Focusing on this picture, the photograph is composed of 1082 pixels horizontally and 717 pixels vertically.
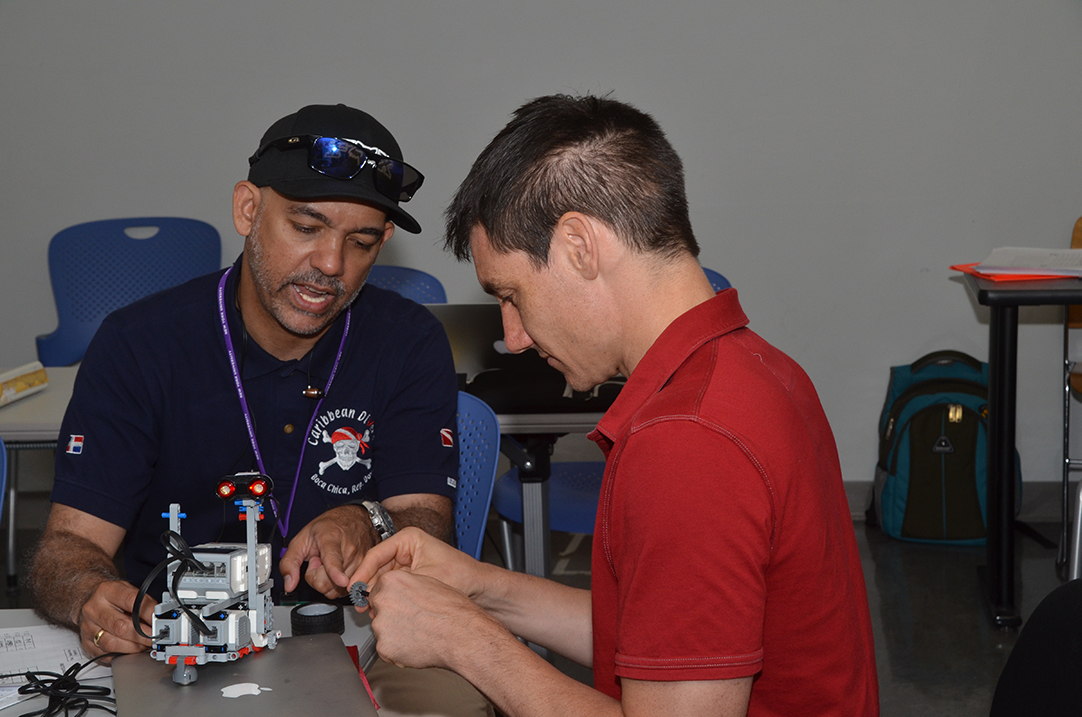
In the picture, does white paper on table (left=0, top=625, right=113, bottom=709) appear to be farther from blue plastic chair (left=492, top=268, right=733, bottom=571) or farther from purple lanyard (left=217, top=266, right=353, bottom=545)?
blue plastic chair (left=492, top=268, right=733, bottom=571)

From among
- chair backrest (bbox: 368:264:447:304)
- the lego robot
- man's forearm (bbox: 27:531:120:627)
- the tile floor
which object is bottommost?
the tile floor

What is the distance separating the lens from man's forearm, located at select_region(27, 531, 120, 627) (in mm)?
1421

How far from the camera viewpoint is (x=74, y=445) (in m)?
1.70

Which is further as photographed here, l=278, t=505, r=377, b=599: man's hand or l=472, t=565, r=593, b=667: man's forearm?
l=278, t=505, r=377, b=599: man's hand

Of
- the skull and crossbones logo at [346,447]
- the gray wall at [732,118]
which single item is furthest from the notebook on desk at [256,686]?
the gray wall at [732,118]

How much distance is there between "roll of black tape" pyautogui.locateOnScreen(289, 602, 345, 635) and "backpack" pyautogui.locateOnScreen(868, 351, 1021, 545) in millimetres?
2918

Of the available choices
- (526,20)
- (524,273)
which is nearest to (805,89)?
(526,20)

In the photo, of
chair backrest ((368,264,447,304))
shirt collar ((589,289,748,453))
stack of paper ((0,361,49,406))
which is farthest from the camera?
chair backrest ((368,264,447,304))

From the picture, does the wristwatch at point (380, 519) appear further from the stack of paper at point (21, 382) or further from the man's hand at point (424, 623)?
the stack of paper at point (21, 382)

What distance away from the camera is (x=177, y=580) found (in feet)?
3.77

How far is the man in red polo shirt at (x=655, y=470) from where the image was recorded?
0.88 m

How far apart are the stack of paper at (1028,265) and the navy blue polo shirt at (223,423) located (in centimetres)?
191

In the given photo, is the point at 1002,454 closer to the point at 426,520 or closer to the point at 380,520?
the point at 426,520

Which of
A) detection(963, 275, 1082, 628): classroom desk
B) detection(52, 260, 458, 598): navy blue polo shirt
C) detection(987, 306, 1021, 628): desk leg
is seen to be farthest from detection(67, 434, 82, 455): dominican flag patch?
detection(987, 306, 1021, 628): desk leg
